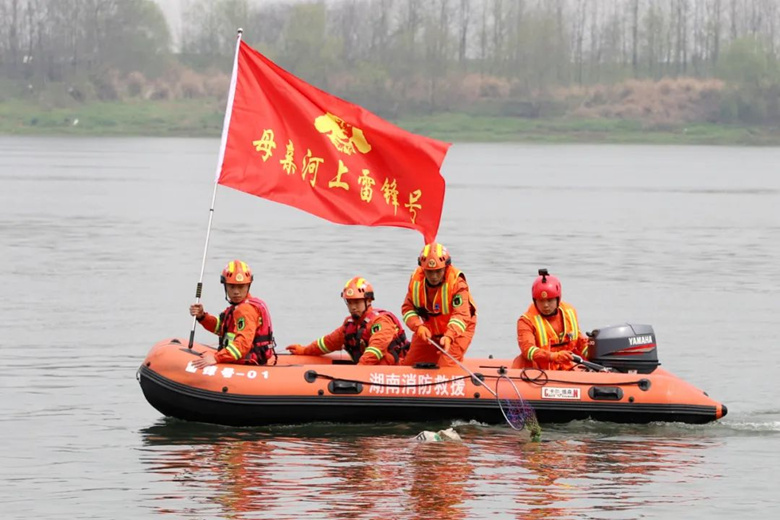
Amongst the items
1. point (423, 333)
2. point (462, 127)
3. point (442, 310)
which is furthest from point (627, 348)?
point (462, 127)

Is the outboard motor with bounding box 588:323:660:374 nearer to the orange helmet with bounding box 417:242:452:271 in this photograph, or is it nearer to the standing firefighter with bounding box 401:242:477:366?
the standing firefighter with bounding box 401:242:477:366

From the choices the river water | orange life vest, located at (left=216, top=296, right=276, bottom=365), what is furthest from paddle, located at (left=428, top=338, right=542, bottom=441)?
orange life vest, located at (left=216, top=296, right=276, bottom=365)

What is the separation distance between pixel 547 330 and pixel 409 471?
2.37 m

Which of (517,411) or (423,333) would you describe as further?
(517,411)

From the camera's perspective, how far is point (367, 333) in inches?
590

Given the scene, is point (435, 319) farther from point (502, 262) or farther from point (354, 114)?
point (502, 262)

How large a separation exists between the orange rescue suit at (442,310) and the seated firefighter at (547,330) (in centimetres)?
52

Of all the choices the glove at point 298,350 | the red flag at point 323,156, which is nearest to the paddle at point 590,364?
the red flag at point 323,156

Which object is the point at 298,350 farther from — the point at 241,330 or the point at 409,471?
the point at 409,471

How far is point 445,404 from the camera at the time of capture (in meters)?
14.6

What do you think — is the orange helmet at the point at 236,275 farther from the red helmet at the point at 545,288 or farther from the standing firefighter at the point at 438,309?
the red helmet at the point at 545,288

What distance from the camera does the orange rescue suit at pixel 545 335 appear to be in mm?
14703

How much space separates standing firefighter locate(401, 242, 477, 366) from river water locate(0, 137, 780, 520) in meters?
0.84

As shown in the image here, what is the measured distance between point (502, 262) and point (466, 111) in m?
80.9
